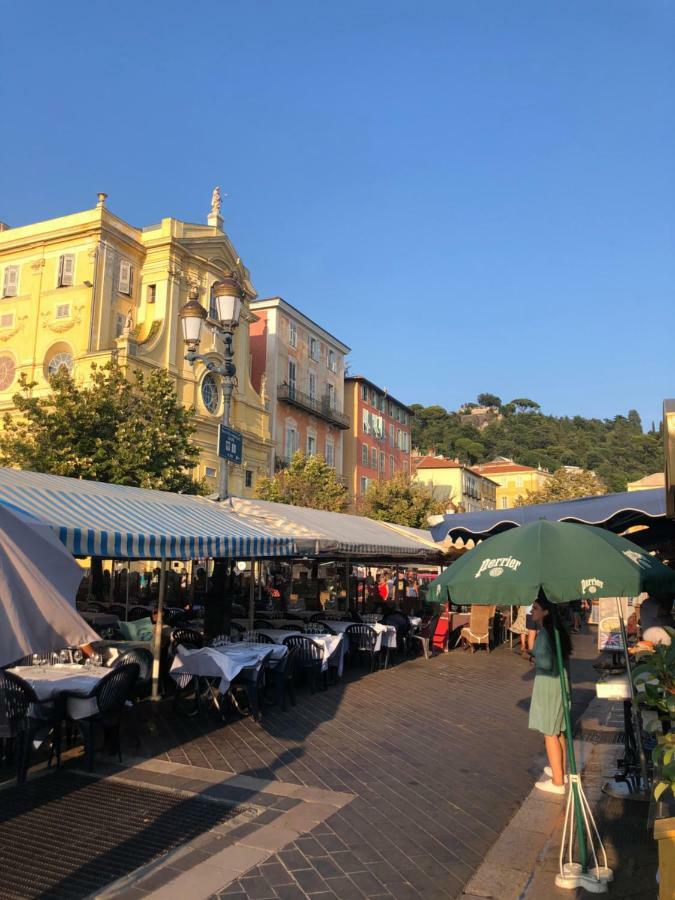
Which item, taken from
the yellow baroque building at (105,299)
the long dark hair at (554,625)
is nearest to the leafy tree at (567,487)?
the yellow baroque building at (105,299)

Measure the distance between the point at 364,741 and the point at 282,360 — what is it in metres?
36.0

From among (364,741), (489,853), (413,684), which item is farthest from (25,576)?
(413,684)

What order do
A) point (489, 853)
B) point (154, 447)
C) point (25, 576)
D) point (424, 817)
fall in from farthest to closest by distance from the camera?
point (154, 447), point (424, 817), point (489, 853), point (25, 576)

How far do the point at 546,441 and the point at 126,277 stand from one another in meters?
102

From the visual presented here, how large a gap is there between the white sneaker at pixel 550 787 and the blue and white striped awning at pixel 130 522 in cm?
441

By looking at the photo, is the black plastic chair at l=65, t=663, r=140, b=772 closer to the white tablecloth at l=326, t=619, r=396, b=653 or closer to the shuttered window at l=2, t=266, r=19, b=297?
the white tablecloth at l=326, t=619, r=396, b=653

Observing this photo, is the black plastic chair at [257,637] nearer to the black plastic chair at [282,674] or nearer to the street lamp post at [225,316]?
the black plastic chair at [282,674]

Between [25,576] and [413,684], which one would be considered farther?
[413,684]

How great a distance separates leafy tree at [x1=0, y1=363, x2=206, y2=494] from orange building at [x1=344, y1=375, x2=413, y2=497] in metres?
25.0

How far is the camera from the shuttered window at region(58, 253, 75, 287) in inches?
1228

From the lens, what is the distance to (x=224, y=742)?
7.34 m

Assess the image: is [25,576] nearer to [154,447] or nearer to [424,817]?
[424,817]

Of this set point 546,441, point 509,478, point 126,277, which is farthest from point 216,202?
point 546,441

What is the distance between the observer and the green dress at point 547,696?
5.73 metres
